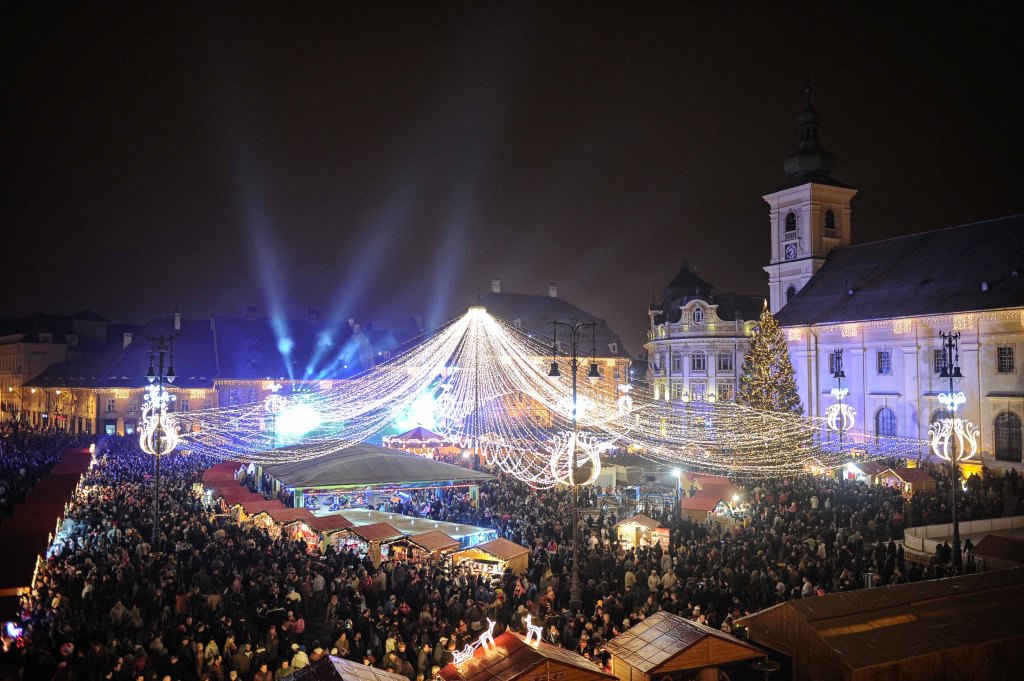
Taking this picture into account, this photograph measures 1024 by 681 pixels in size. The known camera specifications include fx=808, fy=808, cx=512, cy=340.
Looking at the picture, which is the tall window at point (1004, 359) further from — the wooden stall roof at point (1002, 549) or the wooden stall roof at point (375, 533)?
the wooden stall roof at point (375, 533)

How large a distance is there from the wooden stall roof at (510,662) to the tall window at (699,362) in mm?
49634

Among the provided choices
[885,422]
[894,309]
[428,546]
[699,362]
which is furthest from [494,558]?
[699,362]

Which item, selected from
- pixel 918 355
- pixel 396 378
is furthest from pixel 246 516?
pixel 918 355

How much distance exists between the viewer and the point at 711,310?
57844 millimetres

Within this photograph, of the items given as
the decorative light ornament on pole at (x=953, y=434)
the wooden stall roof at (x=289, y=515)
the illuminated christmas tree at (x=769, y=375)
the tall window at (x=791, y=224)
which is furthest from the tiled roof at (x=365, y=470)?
the tall window at (x=791, y=224)

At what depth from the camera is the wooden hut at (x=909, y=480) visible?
28.0 metres

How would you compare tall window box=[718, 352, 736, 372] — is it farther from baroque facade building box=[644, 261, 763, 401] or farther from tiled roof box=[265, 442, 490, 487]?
tiled roof box=[265, 442, 490, 487]

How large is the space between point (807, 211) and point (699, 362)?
42.0 ft

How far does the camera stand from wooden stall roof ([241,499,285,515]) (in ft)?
77.7

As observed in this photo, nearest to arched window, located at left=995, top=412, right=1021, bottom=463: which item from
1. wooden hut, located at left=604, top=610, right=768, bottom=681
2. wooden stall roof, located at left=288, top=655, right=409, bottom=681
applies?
wooden hut, located at left=604, top=610, right=768, bottom=681

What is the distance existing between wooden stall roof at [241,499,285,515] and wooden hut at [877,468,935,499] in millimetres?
20699

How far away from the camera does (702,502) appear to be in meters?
24.8

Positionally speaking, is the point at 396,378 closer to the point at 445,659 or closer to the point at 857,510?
the point at 857,510

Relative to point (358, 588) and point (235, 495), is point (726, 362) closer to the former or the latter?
point (235, 495)
